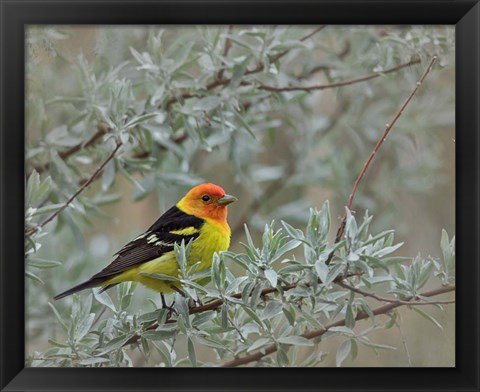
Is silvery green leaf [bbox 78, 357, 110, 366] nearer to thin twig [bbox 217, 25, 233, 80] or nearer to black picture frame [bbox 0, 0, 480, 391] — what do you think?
black picture frame [bbox 0, 0, 480, 391]

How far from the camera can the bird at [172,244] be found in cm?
158

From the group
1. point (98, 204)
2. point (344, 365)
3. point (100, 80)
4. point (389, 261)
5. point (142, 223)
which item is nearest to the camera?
point (389, 261)

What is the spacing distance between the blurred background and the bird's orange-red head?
116 millimetres

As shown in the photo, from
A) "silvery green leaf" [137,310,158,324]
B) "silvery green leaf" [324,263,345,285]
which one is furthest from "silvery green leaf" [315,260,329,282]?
"silvery green leaf" [137,310,158,324]

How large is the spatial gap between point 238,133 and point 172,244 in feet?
1.95

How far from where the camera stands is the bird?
1.58 m

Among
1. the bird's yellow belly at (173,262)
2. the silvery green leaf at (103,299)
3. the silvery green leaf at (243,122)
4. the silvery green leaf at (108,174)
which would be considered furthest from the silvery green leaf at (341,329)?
the silvery green leaf at (108,174)

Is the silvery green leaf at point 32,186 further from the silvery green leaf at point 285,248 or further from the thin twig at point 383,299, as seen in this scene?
the thin twig at point 383,299

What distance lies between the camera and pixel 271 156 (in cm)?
294
